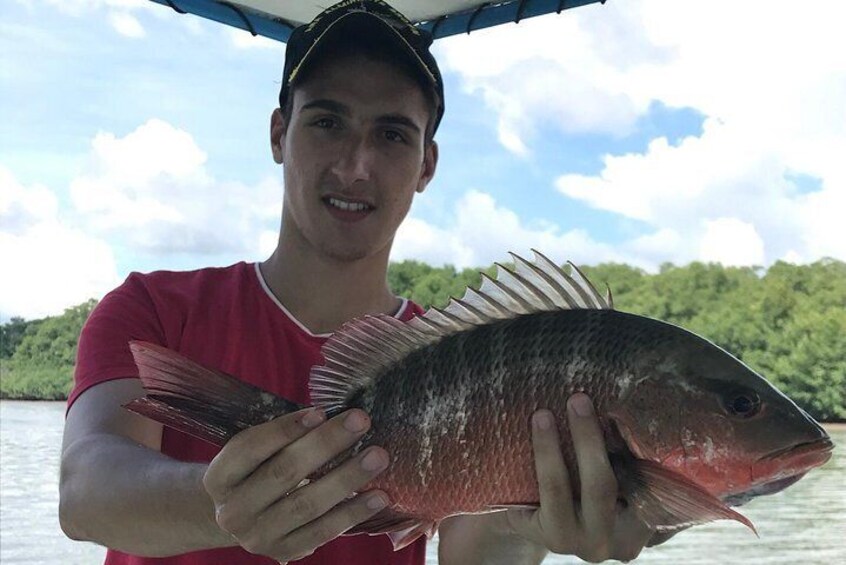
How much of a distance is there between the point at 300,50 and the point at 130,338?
0.97 meters

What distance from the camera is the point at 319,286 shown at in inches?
99.9

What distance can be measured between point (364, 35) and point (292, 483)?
1.40 meters

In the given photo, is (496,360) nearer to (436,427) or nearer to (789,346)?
(436,427)

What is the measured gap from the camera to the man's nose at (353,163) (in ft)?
7.66

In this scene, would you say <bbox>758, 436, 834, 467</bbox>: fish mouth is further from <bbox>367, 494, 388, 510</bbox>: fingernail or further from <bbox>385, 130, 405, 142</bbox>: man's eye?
<bbox>385, 130, 405, 142</bbox>: man's eye

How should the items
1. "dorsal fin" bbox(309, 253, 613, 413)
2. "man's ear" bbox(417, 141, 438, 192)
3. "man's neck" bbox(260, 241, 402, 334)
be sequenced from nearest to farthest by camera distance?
"dorsal fin" bbox(309, 253, 613, 413) < "man's neck" bbox(260, 241, 402, 334) < "man's ear" bbox(417, 141, 438, 192)

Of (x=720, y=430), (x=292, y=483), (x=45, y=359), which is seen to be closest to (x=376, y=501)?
(x=292, y=483)

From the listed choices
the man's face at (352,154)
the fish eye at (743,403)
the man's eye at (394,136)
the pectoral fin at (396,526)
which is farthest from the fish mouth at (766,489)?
the man's eye at (394,136)

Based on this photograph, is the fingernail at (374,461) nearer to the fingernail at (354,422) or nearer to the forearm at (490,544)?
the fingernail at (354,422)

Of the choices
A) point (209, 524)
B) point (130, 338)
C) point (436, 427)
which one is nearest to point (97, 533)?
point (209, 524)

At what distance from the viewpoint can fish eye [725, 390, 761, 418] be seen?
1666 millimetres

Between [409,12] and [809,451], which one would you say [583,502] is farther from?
[409,12]

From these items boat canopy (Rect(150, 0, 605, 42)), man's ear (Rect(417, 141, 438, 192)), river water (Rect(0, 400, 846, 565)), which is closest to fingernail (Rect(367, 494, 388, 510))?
man's ear (Rect(417, 141, 438, 192))

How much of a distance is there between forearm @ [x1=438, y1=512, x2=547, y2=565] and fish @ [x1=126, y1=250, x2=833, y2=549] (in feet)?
1.69
